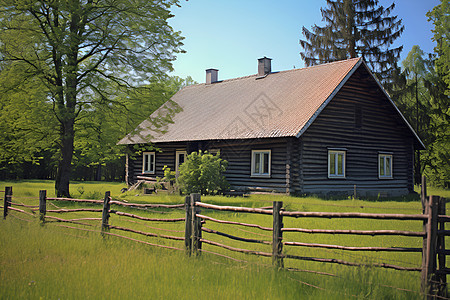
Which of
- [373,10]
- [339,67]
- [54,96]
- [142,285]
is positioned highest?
[373,10]

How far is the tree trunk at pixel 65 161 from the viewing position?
1973 cm

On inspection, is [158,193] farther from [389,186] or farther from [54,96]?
[389,186]

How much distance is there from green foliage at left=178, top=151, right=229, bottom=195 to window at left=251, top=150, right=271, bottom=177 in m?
1.76

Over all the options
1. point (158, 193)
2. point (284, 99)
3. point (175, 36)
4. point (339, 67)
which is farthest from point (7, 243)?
point (339, 67)

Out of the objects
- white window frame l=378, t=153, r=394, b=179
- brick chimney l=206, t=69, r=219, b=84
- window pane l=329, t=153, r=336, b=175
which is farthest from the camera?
brick chimney l=206, t=69, r=219, b=84

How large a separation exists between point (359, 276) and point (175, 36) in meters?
16.0

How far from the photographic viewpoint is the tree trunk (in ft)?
64.7

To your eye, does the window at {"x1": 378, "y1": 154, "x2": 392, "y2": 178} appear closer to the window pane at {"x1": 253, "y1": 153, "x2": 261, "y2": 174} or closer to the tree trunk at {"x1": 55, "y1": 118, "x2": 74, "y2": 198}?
the window pane at {"x1": 253, "y1": 153, "x2": 261, "y2": 174}

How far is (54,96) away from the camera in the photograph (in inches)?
766

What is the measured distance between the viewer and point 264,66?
30109 millimetres

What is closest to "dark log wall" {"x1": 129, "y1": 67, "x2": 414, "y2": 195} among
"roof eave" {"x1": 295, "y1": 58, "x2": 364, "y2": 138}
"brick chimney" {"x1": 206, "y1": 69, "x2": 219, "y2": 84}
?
"roof eave" {"x1": 295, "y1": 58, "x2": 364, "y2": 138}

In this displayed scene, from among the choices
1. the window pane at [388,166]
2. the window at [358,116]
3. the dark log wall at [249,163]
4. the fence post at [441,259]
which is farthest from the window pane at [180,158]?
the fence post at [441,259]

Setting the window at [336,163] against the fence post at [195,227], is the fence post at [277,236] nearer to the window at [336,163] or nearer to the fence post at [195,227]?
the fence post at [195,227]

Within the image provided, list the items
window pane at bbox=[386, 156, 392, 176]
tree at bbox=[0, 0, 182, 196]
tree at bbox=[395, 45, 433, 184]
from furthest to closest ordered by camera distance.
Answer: tree at bbox=[395, 45, 433, 184] → window pane at bbox=[386, 156, 392, 176] → tree at bbox=[0, 0, 182, 196]
